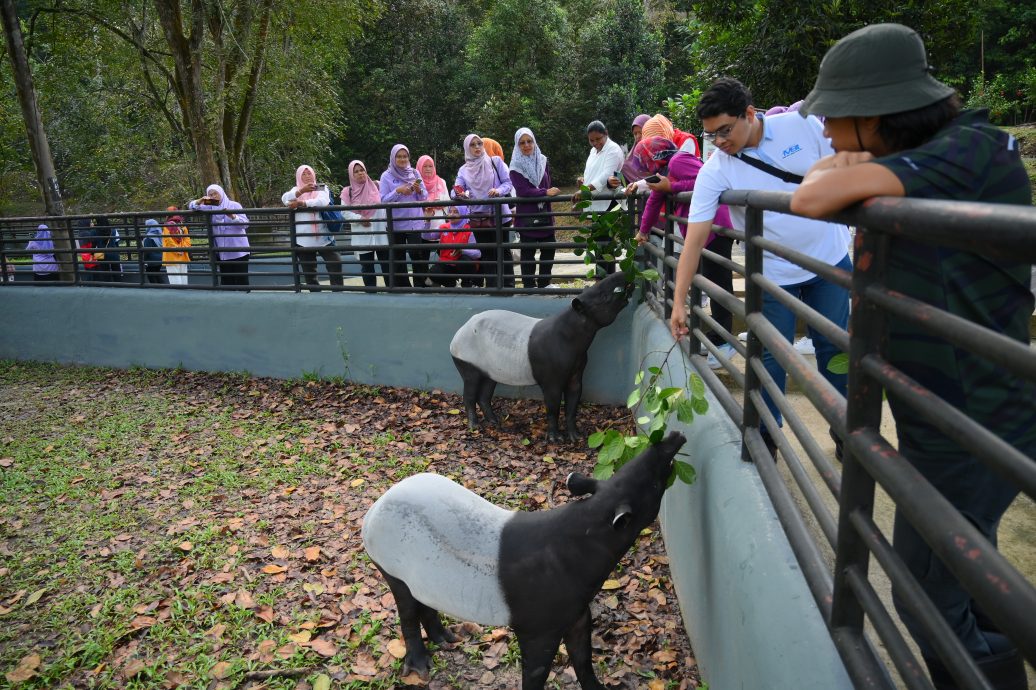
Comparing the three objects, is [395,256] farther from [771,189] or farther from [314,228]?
[771,189]

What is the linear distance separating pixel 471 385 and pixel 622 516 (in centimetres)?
385

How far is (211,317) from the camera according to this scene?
28.0 ft

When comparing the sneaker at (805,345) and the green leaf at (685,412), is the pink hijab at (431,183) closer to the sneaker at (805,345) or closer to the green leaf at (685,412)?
the sneaker at (805,345)

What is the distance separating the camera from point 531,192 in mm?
7773

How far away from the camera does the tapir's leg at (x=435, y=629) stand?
3400 millimetres

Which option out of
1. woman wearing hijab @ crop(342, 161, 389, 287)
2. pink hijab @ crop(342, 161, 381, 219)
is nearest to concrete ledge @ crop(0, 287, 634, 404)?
woman wearing hijab @ crop(342, 161, 389, 287)

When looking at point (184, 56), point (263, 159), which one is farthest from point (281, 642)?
point (263, 159)

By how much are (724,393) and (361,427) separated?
13.8 ft

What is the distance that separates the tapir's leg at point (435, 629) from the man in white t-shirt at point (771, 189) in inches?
65.6

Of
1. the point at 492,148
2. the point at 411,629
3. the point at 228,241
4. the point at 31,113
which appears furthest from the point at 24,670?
the point at 31,113

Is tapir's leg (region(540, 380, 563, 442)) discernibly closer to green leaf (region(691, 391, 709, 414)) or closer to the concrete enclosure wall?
the concrete enclosure wall

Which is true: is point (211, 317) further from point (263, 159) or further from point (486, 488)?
point (263, 159)

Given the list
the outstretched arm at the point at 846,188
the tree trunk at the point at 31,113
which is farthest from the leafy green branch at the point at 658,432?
the tree trunk at the point at 31,113

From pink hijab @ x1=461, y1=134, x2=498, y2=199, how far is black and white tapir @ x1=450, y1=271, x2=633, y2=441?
2020 mm
